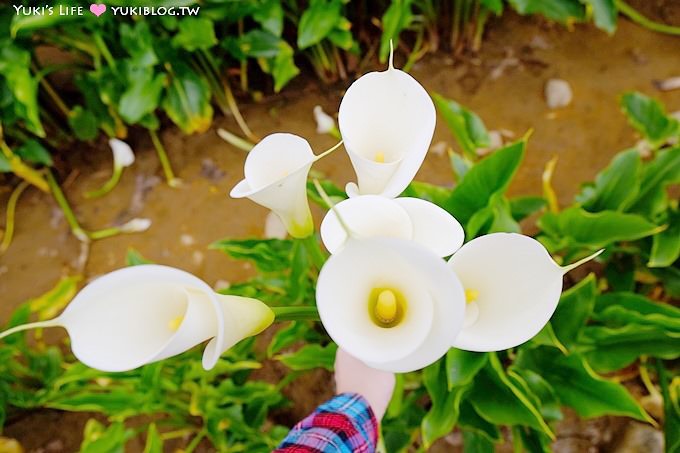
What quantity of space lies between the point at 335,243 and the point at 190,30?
99 centimetres

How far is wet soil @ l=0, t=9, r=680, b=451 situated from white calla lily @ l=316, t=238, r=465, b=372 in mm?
942

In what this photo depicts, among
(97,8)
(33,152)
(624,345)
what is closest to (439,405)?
(624,345)

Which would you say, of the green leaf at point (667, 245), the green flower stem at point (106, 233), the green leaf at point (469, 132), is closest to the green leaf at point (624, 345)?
the green leaf at point (667, 245)

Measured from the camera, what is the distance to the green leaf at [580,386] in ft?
2.69

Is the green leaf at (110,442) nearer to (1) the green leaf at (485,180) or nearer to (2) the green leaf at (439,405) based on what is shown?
(2) the green leaf at (439,405)

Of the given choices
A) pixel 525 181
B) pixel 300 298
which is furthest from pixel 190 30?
pixel 525 181

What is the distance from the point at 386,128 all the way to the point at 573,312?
0.51m

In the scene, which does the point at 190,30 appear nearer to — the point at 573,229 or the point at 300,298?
the point at 300,298

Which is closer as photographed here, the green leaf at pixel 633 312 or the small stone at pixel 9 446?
the green leaf at pixel 633 312

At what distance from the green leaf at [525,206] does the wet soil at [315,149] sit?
255 millimetres

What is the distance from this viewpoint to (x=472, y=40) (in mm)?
1517

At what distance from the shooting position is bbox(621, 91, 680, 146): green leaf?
1.10 metres

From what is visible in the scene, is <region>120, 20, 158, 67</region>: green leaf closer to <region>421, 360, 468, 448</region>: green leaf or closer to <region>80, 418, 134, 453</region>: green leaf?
<region>80, 418, 134, 453</region>: green leaf

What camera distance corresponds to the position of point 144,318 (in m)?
0.43
